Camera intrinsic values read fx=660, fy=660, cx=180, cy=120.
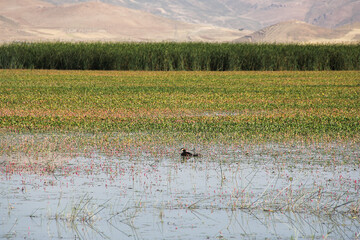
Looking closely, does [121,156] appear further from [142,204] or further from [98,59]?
[98,59]

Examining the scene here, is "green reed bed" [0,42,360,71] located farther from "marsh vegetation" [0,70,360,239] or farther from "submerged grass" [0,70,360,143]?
"marsh vegetation" [0,70,360,239]

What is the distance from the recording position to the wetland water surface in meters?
7.23

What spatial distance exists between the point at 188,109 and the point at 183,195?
11384 mm

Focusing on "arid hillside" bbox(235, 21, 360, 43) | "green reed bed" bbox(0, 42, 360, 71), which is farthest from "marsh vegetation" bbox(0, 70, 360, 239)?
"arid hillside" bbox(235, 21, 360, 43)

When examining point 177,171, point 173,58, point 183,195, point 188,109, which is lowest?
point 183,195

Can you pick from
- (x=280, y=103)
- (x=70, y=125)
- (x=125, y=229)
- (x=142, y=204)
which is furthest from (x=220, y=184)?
(x=280, y=103)

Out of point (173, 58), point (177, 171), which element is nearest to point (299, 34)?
point (173, 58)

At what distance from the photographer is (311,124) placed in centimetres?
1603

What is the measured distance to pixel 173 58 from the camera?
1879 inches

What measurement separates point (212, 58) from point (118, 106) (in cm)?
2845

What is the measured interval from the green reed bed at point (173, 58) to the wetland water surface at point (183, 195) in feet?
117

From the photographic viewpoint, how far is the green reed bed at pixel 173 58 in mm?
47625

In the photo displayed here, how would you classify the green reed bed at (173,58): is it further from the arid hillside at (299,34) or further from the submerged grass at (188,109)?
the arid hillside at (299,34)

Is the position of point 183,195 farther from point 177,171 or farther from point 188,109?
point 188,109
